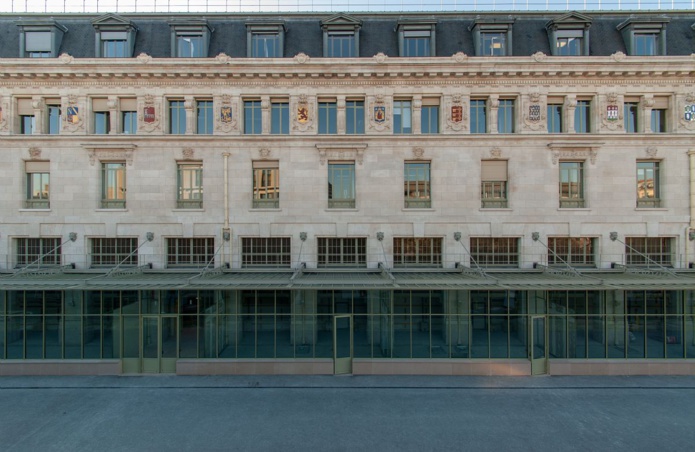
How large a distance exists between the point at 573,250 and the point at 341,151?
12.8 metres

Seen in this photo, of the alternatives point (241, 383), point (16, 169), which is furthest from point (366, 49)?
point (16, 169)

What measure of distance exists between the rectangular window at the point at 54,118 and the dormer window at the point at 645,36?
1172 inches

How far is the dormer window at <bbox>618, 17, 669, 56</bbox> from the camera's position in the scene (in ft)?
62.0

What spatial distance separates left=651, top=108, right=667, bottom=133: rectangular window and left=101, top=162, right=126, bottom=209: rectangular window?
27.4 meters

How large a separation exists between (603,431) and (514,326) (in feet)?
19.0

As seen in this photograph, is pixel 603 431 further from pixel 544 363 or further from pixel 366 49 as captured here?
pixel 366 49

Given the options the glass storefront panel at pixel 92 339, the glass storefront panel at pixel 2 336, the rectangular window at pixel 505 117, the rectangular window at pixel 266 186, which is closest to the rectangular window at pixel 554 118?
Answer: the rectangular window at pixel 505 117

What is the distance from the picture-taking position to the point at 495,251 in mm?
18672

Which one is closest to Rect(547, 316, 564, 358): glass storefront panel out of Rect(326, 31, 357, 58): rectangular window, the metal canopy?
the metal canopy

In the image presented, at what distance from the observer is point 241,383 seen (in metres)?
14.0

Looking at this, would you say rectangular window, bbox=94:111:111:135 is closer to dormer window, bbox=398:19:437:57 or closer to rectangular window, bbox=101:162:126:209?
rectangular window, bbox=101:162:126:209

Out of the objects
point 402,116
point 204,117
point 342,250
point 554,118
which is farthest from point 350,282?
point 554,118

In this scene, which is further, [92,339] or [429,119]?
[429,119]

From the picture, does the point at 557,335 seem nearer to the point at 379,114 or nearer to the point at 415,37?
the point at 379,114
